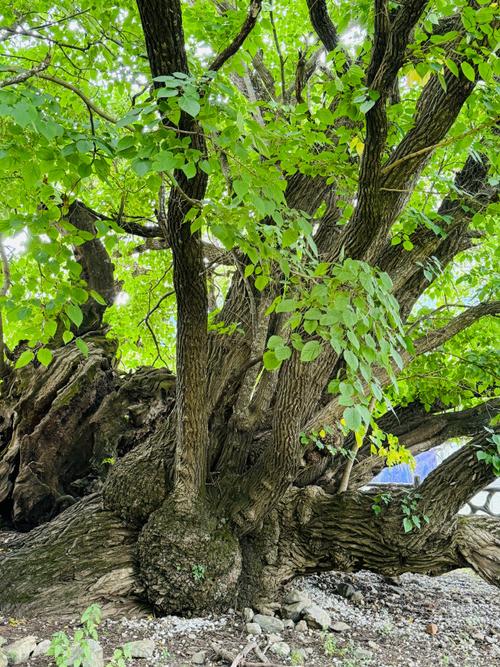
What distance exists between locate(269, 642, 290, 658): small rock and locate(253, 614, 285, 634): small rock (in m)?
0.25

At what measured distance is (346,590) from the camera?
179 inches

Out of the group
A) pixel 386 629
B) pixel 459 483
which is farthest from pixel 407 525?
pixel 386 629

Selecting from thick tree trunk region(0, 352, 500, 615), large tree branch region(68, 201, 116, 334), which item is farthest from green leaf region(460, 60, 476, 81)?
large tree branch region(68, 201, 116, 334)

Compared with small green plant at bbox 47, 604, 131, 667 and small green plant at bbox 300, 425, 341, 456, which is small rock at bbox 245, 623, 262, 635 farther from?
small green plant at bbox 300, 425, 341, 456

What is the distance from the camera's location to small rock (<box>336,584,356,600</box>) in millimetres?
4469

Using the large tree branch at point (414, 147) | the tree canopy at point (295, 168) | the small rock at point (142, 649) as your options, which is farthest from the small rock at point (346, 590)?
the large tree branch at point (414, 147)

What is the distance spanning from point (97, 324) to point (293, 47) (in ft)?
13.3

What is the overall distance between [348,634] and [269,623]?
1.91ft

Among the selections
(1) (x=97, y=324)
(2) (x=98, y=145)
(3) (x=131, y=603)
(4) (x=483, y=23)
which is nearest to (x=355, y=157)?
(4) (x=483, y=23)

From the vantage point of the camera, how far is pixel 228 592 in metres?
3.60

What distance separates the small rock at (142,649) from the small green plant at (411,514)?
1996 millimetres

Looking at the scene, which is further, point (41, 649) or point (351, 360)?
point (41, 649)

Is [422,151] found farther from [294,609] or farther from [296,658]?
[294,609]

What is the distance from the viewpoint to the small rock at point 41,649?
106 inches
